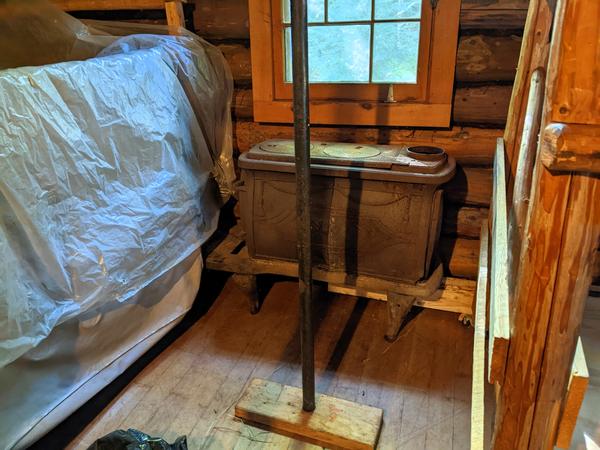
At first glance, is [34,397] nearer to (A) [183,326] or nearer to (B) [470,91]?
(A) [183,326]

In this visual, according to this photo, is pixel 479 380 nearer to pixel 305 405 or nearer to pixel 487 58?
pixel 305 405

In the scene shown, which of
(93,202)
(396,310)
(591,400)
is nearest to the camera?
(591,400)

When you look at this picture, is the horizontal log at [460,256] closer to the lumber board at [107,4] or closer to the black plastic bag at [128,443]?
the black plastic bag at [128,443]

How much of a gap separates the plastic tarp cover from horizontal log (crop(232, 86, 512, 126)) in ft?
3.43

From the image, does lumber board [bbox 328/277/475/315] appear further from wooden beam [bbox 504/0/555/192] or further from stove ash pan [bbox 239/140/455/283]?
wooden beam [bbox 504/0/555/192]

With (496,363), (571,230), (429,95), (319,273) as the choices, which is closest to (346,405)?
(319,273)

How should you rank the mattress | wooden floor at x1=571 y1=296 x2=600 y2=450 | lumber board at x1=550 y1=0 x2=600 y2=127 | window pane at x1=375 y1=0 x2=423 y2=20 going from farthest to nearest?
window pane at x1=375 y1=0 x2=423 y2=20 → the mattress → wooden floor at x1=571 y1=296 x2=600 y2=450 → lumber board at x1=550 y1=0 x2=600 y2=127

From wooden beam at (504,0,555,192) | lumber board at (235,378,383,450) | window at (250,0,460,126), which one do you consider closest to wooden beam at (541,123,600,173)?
wooden beam at (504,0,555,192)

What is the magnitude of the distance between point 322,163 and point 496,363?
1.08m

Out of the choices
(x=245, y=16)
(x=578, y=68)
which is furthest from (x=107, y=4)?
(x=578, y=68)

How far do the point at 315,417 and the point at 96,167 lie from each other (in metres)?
1.05

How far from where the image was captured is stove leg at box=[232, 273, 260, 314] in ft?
6.61

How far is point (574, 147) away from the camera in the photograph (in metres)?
0.63

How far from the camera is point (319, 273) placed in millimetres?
1884
